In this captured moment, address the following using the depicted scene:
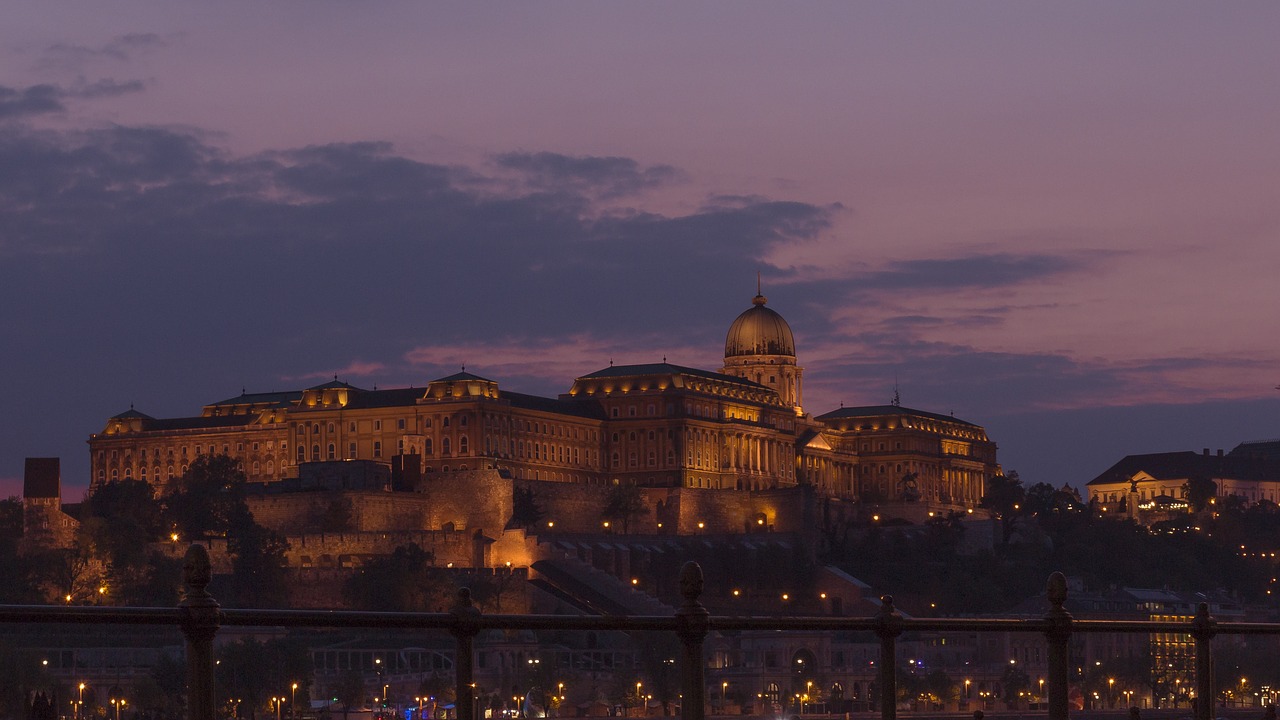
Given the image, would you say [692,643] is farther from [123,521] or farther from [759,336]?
[759,336]

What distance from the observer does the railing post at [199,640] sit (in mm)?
11242

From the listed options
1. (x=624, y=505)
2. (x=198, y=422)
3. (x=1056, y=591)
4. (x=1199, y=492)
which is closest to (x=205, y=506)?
(x=624, y=505)

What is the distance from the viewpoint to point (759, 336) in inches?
7554

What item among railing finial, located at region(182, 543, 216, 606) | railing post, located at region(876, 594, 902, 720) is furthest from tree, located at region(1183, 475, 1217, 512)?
railing finial, located at region(182, 543, 216, 606)

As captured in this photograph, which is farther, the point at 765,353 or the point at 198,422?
the point at 765,353

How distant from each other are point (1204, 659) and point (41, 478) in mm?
114319

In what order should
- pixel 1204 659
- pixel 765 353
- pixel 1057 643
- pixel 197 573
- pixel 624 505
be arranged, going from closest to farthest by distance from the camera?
pixel 197 573, pixel 1057 643, pixel 1204 659, pixel 624 505, pixel 765 353

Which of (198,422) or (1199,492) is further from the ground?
(198,422)

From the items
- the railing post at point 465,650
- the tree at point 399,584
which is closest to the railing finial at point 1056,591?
the railing post at point 465,650

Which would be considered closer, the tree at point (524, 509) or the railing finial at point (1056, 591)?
the railing finial at point (1056, 591)

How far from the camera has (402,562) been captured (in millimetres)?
114188

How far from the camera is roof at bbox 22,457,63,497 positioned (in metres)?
124

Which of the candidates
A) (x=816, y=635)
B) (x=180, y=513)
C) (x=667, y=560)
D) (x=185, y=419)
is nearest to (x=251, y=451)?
(x=185, y=419)

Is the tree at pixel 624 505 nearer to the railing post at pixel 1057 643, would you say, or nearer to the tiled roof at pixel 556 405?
the tiled roof at pixel 556 405
